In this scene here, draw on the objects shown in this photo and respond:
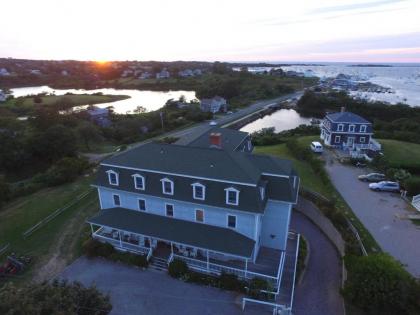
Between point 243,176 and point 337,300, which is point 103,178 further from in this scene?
point 337,300

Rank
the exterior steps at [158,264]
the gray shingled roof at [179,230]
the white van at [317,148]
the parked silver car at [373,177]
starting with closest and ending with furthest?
the gray shingled roof at [179,230]
the exterior steps at [158,264]
the parked silver car at [373,177]
the white van at [317,148]

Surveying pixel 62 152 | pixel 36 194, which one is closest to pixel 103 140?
pixel 62 152

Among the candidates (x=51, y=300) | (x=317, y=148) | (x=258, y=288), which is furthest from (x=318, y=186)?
(x=51, y=300)

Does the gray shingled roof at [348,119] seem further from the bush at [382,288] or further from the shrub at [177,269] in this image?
the shrub at [177,269]

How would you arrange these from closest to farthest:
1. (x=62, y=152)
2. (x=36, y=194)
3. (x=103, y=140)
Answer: (x=36, y=194)
(x=62, y=152)
(x=103, y=140)

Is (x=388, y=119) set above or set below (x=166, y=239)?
below

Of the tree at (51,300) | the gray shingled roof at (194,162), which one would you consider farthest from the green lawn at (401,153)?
the tree at (51,300)

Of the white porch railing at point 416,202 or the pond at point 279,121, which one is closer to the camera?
the white porch railing at point 416,202
